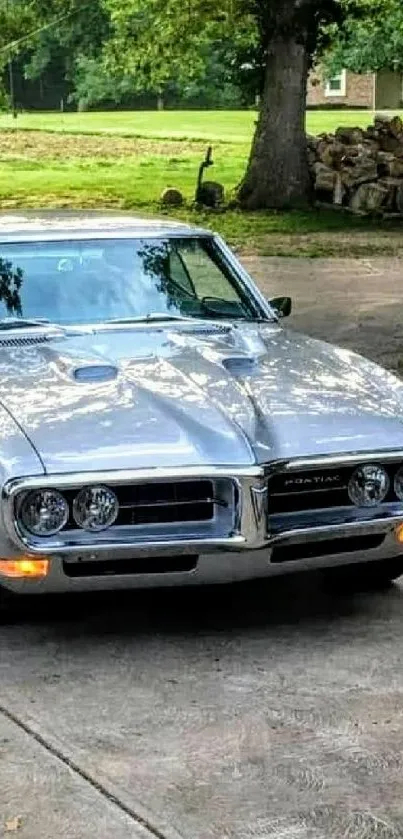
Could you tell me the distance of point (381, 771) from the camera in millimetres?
3932

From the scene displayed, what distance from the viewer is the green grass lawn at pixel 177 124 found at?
42.8 meters

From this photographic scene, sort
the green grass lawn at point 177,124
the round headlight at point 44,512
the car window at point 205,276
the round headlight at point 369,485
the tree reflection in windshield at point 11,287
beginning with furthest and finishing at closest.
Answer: the green grass lawn at point 177,124 < the car window at point 205,276 < the tree reflection in windshield at point 11,287 < the round headlight at point 369,485 < the round headlight at point 44,512

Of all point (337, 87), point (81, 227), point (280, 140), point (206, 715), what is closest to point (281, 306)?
point (81, 227)

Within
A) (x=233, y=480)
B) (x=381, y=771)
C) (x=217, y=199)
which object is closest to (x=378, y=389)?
(x=233, y=480)

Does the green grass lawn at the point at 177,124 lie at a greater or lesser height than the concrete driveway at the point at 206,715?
lesser

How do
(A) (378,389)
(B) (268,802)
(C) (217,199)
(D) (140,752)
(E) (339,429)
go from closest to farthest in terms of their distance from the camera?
(B) (268,802) < (D) (140,752) < (E) (339,429) < (A) (378,389) < (C) (217,199)

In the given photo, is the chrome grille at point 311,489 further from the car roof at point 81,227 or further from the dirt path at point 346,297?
the dirt path at point 346,297

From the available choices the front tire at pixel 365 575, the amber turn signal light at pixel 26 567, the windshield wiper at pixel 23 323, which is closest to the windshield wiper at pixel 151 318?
the windshield wiper at pixel 23 323

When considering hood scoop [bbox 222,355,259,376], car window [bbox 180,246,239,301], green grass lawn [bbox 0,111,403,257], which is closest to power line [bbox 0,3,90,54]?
green grass lawn [bbox 0,111,403,257]

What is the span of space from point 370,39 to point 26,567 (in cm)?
4442

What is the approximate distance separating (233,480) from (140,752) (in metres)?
0.98

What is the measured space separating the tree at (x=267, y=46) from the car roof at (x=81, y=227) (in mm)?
16415

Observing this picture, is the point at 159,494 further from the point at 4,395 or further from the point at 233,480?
the point at 4,395

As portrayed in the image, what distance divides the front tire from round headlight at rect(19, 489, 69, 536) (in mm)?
1253
